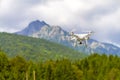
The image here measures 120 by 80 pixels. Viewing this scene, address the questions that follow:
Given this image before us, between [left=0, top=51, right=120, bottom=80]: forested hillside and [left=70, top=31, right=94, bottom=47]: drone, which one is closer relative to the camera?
[left=70, top=31, right=94, bottom=47]: drone

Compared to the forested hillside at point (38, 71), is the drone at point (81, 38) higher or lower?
higher

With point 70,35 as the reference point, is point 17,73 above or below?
below

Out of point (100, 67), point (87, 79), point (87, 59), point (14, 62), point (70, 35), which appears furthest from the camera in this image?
point (87, 59)

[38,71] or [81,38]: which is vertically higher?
[81,38]

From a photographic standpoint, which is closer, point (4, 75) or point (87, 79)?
point (4, 75)

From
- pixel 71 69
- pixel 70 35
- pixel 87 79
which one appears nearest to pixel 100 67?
pixel 87 79

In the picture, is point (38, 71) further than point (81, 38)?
Yes

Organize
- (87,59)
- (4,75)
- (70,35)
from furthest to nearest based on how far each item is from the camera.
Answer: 1. (87,59)
2. (4,75)
3. (70,35)

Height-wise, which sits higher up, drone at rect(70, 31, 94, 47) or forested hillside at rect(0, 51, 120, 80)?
drone at rect(70, 31, 94, 47)

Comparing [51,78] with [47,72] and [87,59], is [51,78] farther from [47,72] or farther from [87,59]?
[87,59]

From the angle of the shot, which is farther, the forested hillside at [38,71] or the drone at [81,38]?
the forested hillside at [38,71]

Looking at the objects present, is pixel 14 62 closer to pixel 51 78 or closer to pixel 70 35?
pixel 51 78
